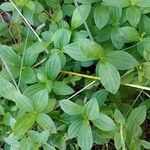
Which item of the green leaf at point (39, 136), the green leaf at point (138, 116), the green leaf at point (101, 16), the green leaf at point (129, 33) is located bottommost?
the green leaf at point (138, 116)

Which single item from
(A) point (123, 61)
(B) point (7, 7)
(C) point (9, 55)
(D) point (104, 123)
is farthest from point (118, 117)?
(B) point (7, 7)

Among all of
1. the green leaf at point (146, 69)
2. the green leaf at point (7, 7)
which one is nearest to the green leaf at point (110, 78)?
the green leaf at point (146, 69)

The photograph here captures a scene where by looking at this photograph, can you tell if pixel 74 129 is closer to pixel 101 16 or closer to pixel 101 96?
pixel 101 96

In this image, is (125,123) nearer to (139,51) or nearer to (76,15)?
(139,51)

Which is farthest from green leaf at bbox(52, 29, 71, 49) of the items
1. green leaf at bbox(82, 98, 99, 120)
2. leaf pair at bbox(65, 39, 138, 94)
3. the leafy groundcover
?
green leaf at bbox(82, 98, 99, 120)

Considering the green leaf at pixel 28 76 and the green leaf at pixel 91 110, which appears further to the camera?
the green leaf at pixel 28 76

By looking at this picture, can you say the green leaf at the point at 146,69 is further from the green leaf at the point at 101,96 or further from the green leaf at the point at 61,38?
the green leaf at the point at 61,38
